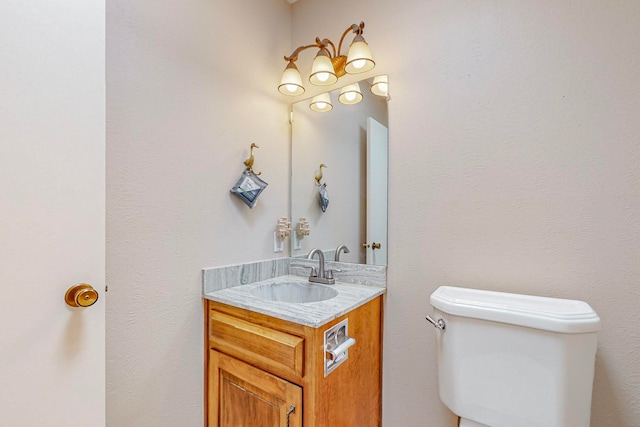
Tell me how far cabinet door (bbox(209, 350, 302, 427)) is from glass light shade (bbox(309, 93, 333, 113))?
1298 millimetres

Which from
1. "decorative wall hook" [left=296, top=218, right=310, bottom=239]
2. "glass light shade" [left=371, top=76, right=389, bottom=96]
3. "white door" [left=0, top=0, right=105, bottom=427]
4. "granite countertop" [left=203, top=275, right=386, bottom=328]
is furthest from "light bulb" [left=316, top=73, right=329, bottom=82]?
"granite countertop" [left=203, top=275, right=386, bottom=328]

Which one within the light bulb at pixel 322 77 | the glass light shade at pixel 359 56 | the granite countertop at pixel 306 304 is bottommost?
the granite countertop at pixel 306 304

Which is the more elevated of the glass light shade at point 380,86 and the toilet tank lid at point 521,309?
the glass light shade at point 380,86

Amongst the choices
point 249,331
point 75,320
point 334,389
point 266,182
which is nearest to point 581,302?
point 334,389

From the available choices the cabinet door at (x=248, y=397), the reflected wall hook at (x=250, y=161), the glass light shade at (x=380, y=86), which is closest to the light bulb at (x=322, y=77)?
the glass light shade at (x=380, y=86)

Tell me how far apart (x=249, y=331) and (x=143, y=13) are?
4.05 ft

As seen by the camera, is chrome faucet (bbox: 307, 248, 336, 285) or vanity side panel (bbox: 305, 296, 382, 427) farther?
chrome faucet (bbox: 307, 248, 336, 285)

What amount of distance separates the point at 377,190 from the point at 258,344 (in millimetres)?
852

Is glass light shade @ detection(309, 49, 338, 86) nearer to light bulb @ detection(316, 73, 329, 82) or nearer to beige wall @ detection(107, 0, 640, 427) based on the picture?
light bulb @ detection(316, 73, 329, 82)

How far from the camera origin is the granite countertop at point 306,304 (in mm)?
988

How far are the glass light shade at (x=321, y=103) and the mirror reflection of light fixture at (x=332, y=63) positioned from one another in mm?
133

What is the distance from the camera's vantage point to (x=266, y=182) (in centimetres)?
154

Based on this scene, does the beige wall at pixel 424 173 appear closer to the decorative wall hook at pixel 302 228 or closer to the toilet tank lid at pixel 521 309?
the toilet tank lid at pixel 521 309

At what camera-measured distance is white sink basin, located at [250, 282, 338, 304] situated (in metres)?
1.41
